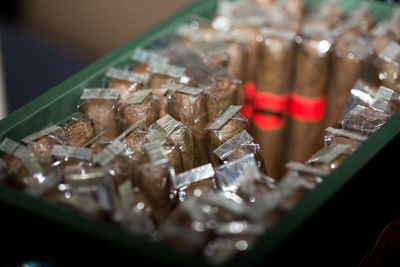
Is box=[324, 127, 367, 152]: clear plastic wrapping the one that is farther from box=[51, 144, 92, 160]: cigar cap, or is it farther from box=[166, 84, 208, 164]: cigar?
box=[51, 144, 92, 160]: cigar cap

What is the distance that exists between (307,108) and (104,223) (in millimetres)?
1432

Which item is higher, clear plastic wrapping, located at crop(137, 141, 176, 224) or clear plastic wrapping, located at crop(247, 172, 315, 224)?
clear plastic wrapping, located at crop(247, 172, 315, 224)

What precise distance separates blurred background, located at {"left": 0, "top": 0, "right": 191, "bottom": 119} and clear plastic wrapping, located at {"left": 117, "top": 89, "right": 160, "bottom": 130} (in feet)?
6.64

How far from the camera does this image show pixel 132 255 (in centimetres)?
118

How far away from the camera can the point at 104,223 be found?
1.26 m

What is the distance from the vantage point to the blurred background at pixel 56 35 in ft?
12.8

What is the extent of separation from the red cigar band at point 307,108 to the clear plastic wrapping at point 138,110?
817mm

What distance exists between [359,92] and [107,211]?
1.00m

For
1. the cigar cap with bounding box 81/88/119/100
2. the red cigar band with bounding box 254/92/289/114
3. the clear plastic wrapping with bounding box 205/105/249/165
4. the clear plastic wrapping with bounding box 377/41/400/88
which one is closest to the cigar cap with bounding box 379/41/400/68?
the clear plastic wrapping with bounding box 377/41/400/88

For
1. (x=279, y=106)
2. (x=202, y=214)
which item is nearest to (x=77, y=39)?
(x=279, y=106)

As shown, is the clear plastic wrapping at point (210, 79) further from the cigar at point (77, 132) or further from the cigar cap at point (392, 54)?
the cigar cap at point (392, 54)

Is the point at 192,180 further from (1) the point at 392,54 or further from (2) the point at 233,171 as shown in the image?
(1) the point at 392,54

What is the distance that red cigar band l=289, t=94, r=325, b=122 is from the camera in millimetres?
2479

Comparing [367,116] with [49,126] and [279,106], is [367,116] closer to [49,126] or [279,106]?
[279,106]
